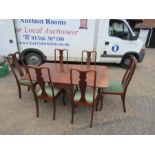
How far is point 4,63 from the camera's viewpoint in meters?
4.14

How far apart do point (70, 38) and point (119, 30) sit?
1.59m

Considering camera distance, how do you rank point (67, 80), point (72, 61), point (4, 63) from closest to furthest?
1. point (67, 80)
2. point (4, 63)
3. point (72, 61)

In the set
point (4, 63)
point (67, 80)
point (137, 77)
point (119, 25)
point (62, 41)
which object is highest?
point (119, 25)

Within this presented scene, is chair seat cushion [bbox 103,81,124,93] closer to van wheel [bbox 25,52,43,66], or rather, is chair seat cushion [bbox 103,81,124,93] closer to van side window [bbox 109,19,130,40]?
van side window [bbox 109,19,130,40]

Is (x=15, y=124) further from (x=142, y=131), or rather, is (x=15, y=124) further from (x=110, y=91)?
(x=142, y=131)

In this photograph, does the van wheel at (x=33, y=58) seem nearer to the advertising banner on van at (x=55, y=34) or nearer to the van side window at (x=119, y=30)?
the advertising banner on van at (x=55, y=34)

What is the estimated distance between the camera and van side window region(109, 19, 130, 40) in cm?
427

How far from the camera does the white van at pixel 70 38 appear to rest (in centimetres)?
405

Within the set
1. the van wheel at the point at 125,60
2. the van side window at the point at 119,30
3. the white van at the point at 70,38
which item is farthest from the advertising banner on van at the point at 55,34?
the van wheel at the point at 125,60

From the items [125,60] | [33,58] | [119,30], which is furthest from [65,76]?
[125,60]

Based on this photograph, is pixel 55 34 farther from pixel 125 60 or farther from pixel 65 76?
pixel 125 60

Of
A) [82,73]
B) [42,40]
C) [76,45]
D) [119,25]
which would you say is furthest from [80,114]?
[119,25]

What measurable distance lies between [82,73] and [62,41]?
2.79m

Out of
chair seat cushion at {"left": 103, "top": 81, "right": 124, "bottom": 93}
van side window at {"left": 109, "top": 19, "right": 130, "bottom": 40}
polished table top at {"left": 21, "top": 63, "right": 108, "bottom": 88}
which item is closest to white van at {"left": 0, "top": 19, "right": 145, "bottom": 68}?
van side window at {"left": 109, "top": 19, "right": 130, "bottom": 40}
